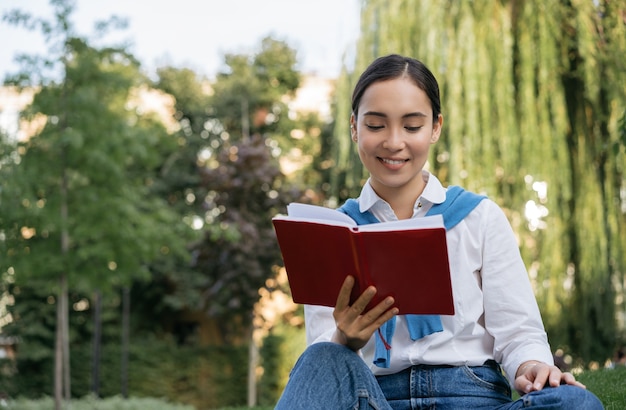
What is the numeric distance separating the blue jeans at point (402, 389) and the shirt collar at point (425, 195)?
0.45m

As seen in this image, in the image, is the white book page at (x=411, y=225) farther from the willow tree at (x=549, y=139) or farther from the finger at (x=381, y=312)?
the willow tree at (x=549, y=139)

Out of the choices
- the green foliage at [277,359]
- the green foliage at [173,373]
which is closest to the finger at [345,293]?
the green foliage at [277,359]

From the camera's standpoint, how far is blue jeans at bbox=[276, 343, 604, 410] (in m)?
1.78

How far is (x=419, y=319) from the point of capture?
2061 mm

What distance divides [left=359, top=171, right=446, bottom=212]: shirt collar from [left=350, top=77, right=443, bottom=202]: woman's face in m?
0.04

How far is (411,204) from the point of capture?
229 cm

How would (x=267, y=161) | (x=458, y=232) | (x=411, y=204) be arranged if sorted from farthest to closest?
(x=267, y=161), (x=411, y=204), (x=458, y=232)

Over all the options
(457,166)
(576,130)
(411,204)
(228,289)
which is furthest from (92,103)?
(411,204)

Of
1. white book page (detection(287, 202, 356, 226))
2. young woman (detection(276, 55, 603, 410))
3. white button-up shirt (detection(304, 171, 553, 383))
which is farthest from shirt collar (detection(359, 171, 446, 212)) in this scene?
white book page (detection(287, 202, 356, 226))

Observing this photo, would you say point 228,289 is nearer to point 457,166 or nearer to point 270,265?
point 270,265

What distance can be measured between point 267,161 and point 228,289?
242 centimetres

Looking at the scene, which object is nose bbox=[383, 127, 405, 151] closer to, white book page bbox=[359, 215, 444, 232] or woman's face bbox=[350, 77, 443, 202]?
woman's face bbox=[350, 77, 443, 202]

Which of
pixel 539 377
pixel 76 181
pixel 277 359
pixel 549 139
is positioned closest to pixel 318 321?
pixel 539 377

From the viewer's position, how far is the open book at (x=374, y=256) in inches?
71.6
